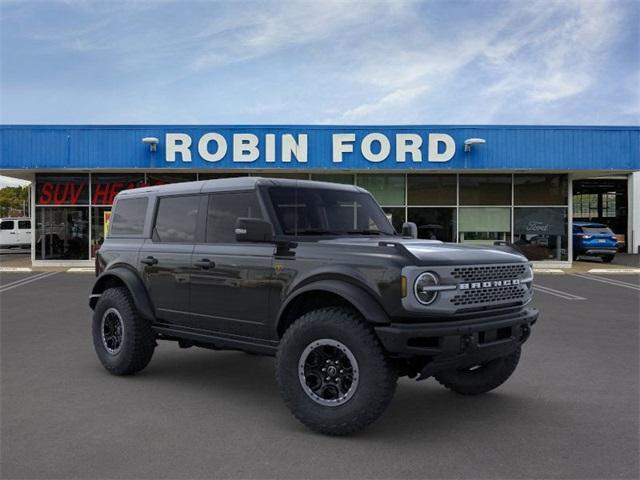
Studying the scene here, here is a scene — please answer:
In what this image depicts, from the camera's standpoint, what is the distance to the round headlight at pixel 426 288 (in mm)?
4369

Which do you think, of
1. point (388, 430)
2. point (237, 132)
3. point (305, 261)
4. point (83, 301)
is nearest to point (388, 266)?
point (305, 261)

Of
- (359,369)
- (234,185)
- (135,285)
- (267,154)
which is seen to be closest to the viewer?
(359,369)

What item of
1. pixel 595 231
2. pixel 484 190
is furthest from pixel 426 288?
pixel 595 231

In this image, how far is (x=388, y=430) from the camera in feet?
15.5

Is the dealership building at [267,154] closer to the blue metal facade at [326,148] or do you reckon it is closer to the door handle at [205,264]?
the blue metal facade at [326,148]

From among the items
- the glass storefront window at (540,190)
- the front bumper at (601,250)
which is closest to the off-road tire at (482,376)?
the glass storefront window at (540,190)

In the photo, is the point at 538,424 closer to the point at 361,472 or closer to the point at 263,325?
the point at 361,472

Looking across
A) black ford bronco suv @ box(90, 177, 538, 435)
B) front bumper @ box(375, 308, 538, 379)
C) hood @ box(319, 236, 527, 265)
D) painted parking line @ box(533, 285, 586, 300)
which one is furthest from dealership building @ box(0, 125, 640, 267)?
front bumper @ box(375, 308, 538, 379)

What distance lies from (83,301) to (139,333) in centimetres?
716

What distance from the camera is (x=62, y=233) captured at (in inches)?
918

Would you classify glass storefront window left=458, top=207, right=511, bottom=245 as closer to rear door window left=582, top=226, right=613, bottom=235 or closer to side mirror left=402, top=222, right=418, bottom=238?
rear door window left=582, top=226, right=613, bottom=235

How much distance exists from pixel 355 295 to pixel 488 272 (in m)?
1.11

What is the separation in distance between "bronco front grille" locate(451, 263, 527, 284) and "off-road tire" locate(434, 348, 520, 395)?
84cm

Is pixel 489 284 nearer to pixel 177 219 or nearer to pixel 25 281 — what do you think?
pixel 177 219
